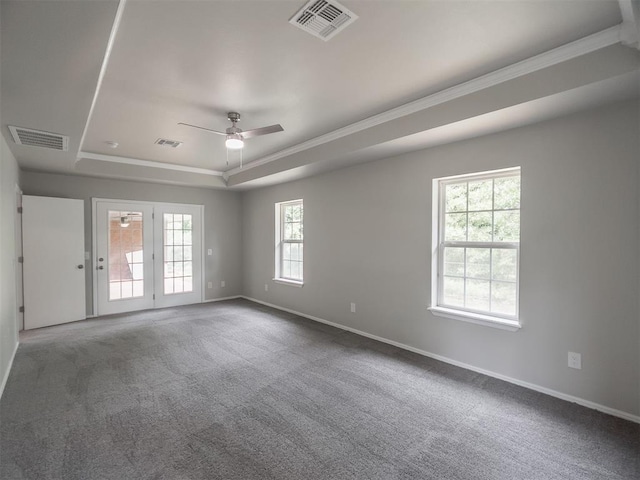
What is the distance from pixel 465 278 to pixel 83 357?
439 centimetres

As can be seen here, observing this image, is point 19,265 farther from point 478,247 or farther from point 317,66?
point 478,247

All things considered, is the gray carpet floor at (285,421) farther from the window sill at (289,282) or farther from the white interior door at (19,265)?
the window sill at (289,282)

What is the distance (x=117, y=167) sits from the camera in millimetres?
5160

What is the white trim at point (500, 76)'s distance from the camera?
80.6 inches

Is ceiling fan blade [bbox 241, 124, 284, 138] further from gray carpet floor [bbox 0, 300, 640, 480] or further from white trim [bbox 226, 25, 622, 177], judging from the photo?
gray carpet floor [bbox 0, 300, 640, 480]

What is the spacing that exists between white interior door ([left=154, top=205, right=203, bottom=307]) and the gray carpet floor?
2333mm

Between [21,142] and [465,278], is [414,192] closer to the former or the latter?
[465,278]

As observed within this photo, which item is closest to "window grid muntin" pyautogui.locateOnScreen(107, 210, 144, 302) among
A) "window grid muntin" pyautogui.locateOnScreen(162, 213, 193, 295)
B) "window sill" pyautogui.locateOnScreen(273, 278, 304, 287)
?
"window grid muntin" pyautogui.locateOnScreen(162, 213, 193, 295)

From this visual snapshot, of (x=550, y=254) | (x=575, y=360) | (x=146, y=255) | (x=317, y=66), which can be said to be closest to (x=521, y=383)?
(x=575, y=360)

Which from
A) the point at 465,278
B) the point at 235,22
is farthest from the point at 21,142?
the point at 465,278

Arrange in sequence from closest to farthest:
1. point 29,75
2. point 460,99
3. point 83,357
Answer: point 29,75, point 460,99, point 83,357

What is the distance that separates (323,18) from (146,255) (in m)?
5.42

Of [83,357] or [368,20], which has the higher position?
[368,20]

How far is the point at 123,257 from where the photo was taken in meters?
5.67
